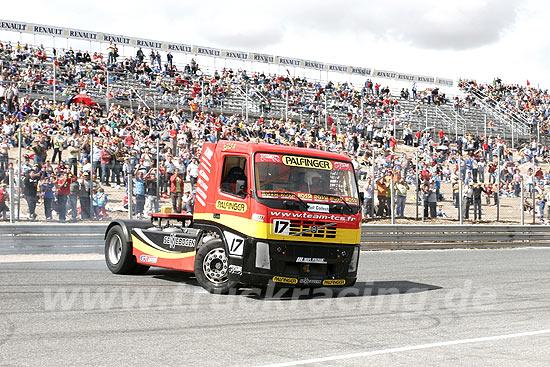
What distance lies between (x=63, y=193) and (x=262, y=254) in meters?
8.37

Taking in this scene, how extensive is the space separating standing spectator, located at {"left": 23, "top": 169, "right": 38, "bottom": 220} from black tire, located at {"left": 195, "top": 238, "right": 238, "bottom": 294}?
6.93 metres

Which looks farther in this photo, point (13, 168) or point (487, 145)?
point (487, 145)

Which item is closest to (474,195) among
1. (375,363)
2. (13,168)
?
(13,168)

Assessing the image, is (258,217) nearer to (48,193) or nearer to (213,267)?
(213,267)

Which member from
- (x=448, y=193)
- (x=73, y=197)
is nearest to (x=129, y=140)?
(x=73, y=197)

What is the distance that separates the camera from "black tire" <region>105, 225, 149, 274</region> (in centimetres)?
1155

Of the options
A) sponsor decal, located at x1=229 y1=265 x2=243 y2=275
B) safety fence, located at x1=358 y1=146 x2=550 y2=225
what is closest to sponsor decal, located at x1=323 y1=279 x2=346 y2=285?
sponsor decal, located at x1=229 y1=265 x2=243 y2=275

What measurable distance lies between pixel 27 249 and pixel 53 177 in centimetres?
222

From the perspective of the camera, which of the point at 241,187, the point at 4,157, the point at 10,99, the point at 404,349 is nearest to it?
the point at 404,349

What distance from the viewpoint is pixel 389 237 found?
1980cm

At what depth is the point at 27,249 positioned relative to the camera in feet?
48.8

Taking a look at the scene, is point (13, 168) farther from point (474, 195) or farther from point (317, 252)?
point (474, 195)

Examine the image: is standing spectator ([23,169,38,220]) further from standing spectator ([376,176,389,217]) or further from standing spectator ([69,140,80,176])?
standing spectator ([376,176,389,217])

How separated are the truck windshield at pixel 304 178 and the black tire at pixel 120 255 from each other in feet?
9.70
